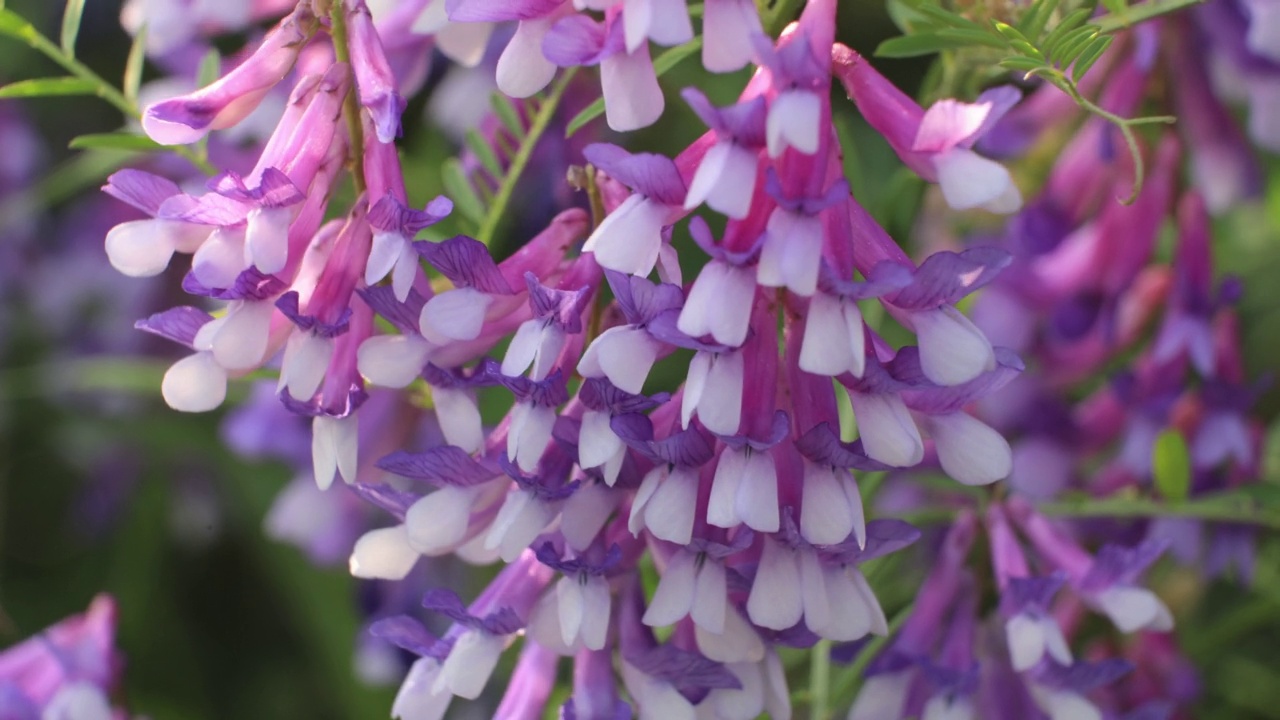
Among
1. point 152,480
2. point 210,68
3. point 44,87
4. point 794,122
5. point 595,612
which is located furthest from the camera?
point 152,480

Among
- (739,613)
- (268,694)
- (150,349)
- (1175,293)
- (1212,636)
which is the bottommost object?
(268,694)

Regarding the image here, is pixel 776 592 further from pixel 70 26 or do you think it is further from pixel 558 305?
pixel 70 26

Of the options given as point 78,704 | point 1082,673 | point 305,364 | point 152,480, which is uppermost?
point 305,364

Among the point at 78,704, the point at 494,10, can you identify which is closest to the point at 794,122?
the point at 494,10

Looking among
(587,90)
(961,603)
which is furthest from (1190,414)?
(587,90)

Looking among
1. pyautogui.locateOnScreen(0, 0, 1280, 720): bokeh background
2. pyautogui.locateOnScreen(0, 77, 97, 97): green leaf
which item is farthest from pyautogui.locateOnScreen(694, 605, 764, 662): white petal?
pyautogui.locateOnScreen(0, 0, 1280, 720): bokeh background

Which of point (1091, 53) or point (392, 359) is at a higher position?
point (1091, 53)

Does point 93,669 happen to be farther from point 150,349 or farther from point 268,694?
point 150,349
